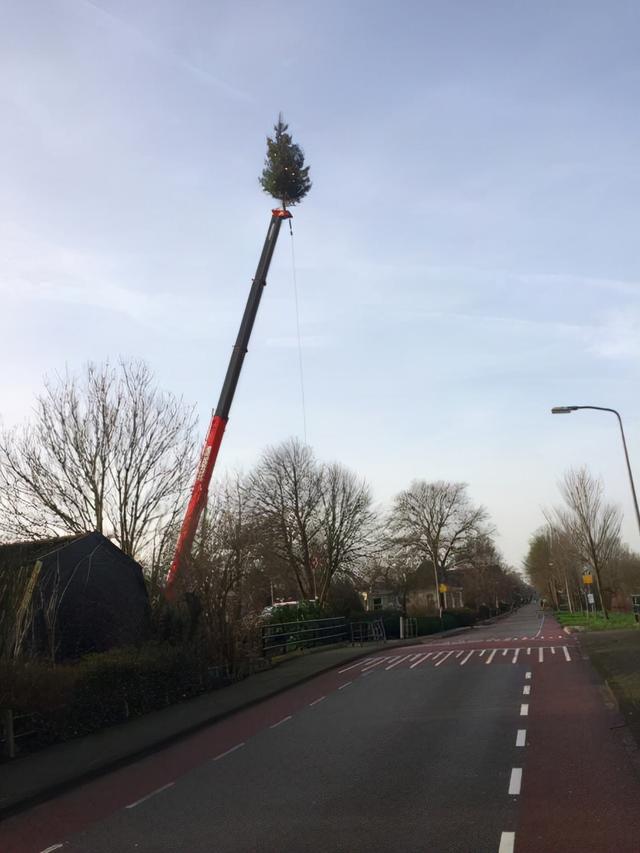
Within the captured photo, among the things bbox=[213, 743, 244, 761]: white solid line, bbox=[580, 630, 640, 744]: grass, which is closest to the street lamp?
bbox=[580, 630, 640, 744]: grass

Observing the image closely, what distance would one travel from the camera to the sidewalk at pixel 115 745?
972cm

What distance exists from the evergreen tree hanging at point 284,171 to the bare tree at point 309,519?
98.2 feet

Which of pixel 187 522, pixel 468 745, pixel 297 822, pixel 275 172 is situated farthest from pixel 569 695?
pixel 275 172

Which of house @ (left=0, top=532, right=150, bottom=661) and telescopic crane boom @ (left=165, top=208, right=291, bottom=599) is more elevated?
telescopic crane boom @ (left=165, top=208, right=291, bottom=599)

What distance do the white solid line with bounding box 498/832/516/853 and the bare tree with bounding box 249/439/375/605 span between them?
149 ft

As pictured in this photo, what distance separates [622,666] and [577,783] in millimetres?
10559

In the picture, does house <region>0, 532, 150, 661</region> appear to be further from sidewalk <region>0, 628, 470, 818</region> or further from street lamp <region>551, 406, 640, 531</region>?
street lamp <region>551, 406, 640, 531</region>

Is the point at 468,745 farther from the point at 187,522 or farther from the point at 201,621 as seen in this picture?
the point at 187,522

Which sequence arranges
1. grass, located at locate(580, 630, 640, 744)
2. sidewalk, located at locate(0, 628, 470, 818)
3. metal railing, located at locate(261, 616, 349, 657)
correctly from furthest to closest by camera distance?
metal railing, located at locate(261, 616, 349, 657) → grass, located at locate(580, 630, 640, 744) → sidewalk, located at locate(0, 628, 470, 818)

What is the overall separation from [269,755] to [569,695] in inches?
271

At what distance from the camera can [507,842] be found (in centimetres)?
652

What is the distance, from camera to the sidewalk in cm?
972

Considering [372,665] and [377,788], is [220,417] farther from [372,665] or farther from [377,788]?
[377,788]

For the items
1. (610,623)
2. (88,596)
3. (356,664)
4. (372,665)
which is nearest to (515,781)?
(88,596)
